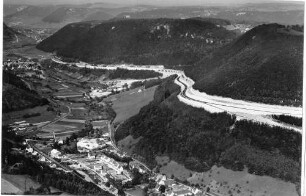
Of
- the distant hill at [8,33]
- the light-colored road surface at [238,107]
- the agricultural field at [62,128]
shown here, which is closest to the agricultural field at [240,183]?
the light-colored road surface at [238,107]

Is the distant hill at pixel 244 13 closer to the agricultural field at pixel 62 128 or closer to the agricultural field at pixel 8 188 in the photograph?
the agricultural field at pixel 62 128

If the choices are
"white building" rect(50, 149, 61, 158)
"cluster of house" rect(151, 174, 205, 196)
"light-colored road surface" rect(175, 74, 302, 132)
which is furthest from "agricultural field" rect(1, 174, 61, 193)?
"light-colored road surface" rect(175, 74, 302, 132)

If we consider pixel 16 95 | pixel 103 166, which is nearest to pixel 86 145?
pixel 103 166

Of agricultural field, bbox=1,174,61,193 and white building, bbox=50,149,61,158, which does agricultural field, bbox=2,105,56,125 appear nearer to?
white building, bbox=50,149,61,158

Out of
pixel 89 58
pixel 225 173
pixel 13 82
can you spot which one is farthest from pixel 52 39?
pixel 225 173

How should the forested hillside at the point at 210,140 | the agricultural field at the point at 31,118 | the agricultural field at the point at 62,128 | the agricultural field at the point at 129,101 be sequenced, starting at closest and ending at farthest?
the forested hillside at the point at 210,140 → the agricultural field at the point at 31,118 → the agricultural field at the point at 62,128 → the agricultural field at the point at 129,101

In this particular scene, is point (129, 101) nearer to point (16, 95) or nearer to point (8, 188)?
point (16, 95)

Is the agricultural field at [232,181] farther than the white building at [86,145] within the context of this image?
No
